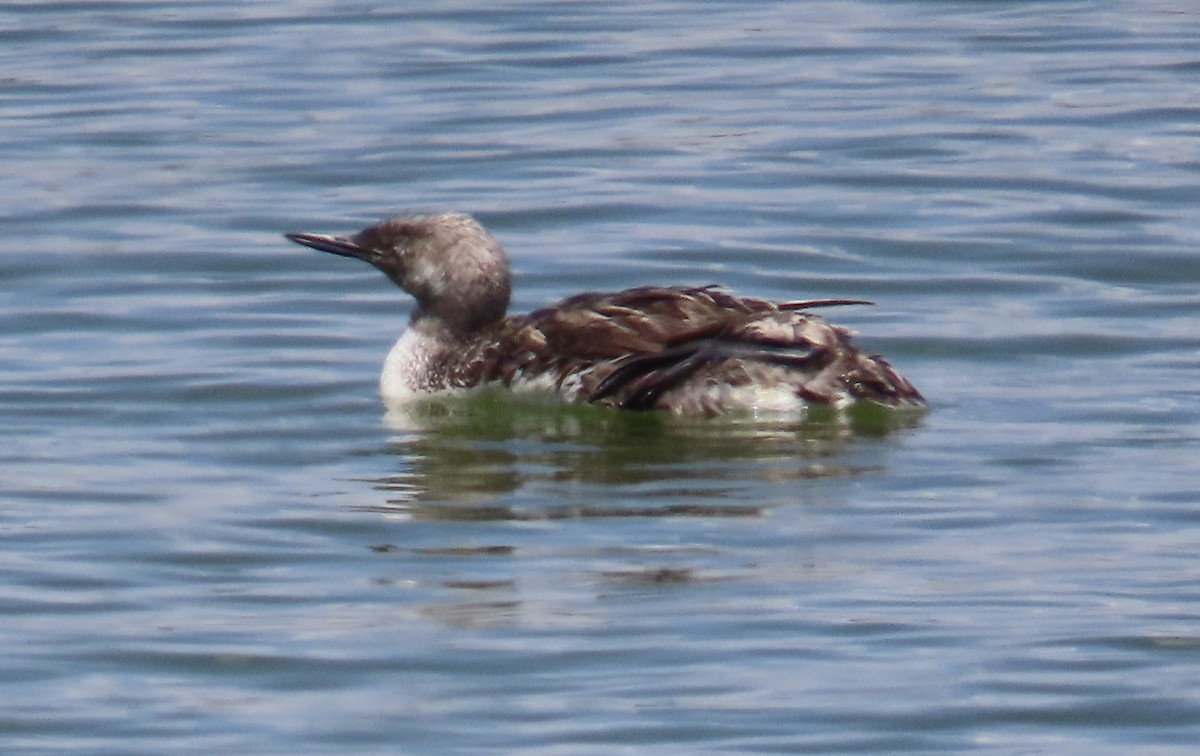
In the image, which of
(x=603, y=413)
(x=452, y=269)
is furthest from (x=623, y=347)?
(x=452, y=269)

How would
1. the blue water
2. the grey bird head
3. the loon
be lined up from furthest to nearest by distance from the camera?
the grey bird head → the loon → the blue water

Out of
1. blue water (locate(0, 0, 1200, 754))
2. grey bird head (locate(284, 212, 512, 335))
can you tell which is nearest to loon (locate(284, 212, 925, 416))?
grey bird head (locate(284, 212, 512, 335))

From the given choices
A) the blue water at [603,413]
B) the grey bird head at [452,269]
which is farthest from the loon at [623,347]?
the blue water at [603,413]

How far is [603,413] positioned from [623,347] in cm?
30

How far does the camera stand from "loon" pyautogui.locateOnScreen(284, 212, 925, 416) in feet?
35.9

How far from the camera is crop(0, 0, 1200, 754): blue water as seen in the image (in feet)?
25.2

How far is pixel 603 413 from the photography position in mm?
11305

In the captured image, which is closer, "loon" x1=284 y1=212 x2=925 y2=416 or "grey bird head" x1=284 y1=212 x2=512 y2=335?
"loon" x1=284 y1=212 x2=925 y2=416

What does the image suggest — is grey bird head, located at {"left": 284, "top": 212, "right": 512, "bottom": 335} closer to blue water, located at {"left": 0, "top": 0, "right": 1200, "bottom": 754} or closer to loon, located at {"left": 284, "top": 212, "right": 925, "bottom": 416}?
loon, located at {"left": 284, "top": 212, "right": 925, "bottom": 416}

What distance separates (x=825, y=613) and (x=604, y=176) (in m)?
8.00

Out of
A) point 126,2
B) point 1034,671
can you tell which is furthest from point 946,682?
point 126,2

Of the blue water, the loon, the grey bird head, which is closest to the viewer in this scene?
the blue water

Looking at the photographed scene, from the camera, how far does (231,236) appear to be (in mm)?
14742

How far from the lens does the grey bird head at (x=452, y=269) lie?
11.9 meters
